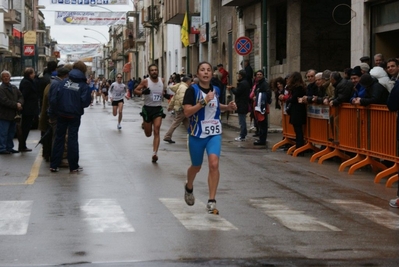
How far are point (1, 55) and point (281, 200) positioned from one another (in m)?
65.8

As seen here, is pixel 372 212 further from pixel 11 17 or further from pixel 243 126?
pixel 11 17

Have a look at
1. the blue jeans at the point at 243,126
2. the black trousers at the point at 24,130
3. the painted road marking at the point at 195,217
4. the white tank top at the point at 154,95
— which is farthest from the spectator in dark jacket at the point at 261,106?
the painted road marking at the point at 195,217

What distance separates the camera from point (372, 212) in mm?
10414

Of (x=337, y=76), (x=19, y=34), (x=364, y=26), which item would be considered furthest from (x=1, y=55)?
(x=337, y=76)

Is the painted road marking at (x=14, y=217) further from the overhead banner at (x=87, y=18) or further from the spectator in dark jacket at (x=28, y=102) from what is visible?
the overhead banner at (x=87, y=18)

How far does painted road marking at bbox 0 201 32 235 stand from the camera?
344 inches

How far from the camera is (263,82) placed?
70.3 feet

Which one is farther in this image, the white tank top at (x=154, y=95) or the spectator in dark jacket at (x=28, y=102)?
the spectator in dark jacket at (x=28, y=102)

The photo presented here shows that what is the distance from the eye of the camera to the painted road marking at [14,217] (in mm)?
8750

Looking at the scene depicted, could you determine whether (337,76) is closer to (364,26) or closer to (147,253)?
(364,26)

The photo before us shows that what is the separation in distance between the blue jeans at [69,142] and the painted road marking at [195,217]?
3.62m

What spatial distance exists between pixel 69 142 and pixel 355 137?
501 centimetres

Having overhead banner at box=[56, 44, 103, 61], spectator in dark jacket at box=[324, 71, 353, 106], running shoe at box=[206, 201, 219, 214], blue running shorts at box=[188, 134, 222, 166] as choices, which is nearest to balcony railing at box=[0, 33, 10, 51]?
overhead banner at box=[56, 44, 103, 61]

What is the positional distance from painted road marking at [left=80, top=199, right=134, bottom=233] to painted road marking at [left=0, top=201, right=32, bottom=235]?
0.66 m
